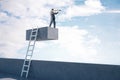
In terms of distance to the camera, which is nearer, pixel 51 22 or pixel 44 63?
pixel 44 63

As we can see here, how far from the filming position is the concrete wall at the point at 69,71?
24.0 feet

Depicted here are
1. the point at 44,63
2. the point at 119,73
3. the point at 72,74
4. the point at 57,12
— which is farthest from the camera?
the point at 57,12

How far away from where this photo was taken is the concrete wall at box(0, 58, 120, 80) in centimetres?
730

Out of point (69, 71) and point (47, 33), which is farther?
point (47, 33)

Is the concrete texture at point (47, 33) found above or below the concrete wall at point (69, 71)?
above

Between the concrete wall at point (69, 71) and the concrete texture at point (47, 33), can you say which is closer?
the concrete wall at point (69, 71)

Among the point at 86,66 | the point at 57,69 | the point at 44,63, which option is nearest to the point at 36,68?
the point at 44,63

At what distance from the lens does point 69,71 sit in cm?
867

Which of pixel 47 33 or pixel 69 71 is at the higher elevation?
pixel 47 33

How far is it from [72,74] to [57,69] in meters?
0.94

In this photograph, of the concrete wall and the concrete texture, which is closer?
the concrete wall

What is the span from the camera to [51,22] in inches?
445

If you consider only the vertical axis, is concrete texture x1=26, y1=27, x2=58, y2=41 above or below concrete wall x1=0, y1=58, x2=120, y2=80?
above

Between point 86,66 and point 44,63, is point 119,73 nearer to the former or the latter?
point 86,66
